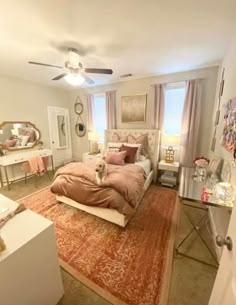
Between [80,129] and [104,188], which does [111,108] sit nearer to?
[80,129]

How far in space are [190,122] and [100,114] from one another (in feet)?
8.40

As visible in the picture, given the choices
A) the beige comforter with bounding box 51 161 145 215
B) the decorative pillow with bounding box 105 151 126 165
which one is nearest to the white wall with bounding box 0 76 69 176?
the beige comforter with bounding box 51 161 145 215

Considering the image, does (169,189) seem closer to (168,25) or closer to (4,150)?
(168,25)

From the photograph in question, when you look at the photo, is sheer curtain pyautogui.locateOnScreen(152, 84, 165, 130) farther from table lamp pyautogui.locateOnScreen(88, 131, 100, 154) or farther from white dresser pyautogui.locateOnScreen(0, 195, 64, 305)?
white dresser pyautogui.locateOnScreen(0, 195, 64, 305)

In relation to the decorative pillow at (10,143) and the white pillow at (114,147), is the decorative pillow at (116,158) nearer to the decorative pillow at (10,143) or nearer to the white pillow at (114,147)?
the white pillow at (114,147)

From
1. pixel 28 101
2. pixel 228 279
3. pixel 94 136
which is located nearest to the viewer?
pixel 228 279

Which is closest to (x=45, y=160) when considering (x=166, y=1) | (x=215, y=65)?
(x=166, y=1)

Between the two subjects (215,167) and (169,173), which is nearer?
(215,167)

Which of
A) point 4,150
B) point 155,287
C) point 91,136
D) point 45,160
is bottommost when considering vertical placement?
point 155,287

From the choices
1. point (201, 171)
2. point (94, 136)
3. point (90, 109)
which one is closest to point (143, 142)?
point (94, 136)

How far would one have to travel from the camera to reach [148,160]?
354 centimetres

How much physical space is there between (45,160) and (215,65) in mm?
4263

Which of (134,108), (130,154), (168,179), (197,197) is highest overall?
(134,108)

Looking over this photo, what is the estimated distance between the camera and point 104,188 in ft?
6.97
